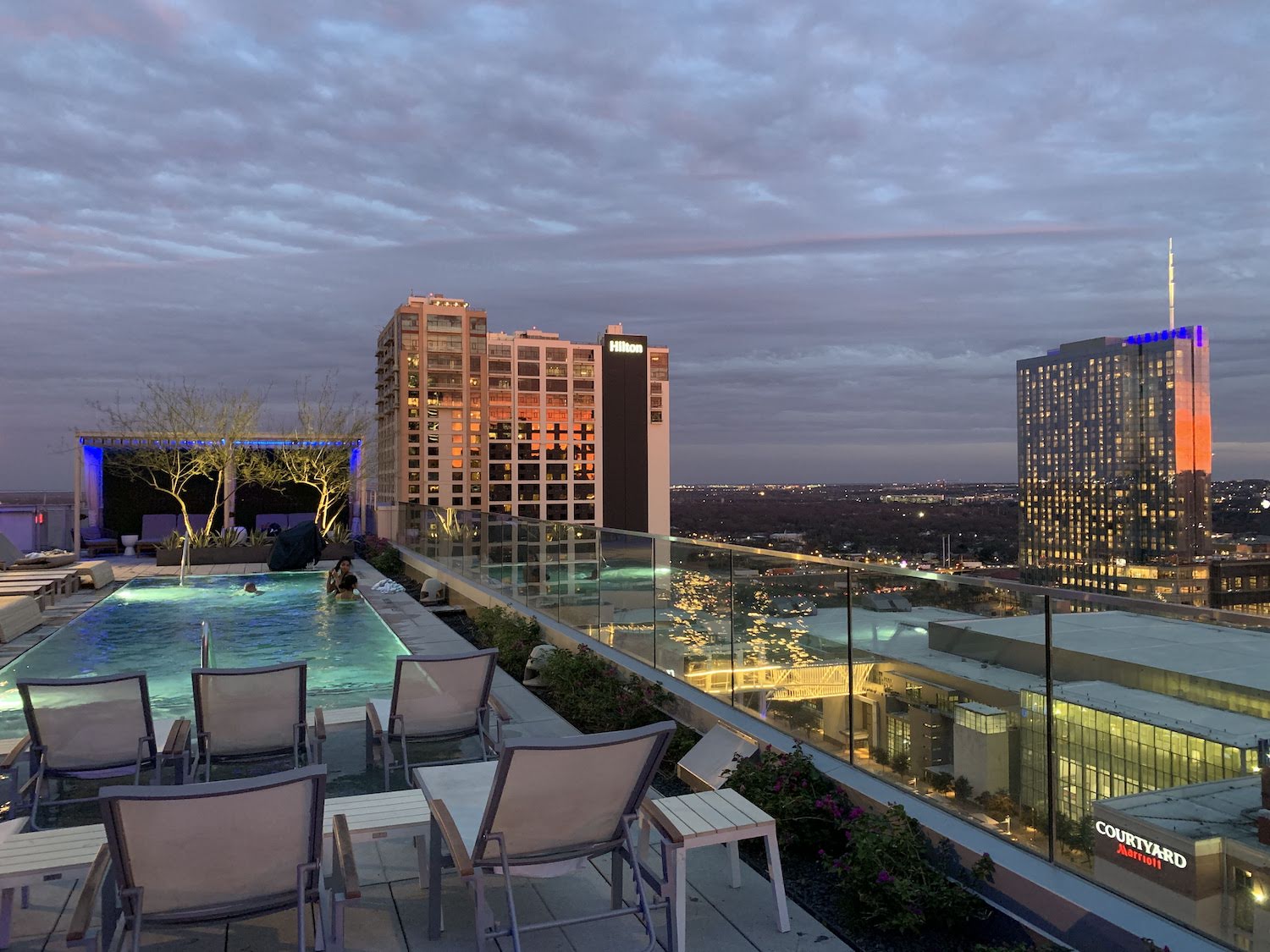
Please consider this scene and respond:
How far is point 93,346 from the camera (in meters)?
43.5

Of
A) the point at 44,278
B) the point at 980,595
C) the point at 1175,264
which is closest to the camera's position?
the point at 980,595

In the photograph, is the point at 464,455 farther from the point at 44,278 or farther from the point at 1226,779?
the point at 1226,779

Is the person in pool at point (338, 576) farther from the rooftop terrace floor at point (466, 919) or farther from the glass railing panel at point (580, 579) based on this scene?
the rooftop terrace floor at point (466, 919)

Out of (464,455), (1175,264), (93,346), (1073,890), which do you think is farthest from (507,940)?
(1175,264)

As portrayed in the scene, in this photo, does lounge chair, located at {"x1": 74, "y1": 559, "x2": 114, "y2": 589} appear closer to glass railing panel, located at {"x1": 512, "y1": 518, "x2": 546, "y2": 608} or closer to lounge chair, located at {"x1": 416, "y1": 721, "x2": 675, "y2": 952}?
glass railing panel, located at {"x1": 512, "y1": 518, "x2": 546, "y2": 608}

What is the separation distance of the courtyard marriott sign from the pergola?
22373 mm

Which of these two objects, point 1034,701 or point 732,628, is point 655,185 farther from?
point 1034,701

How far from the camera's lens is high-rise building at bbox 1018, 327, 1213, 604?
255 feet

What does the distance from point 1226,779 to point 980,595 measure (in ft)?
3.24

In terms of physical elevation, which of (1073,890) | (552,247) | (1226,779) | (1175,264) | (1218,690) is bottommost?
(1073,890)

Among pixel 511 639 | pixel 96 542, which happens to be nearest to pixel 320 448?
pixel 96 542

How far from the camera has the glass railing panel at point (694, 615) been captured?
5.16 meters

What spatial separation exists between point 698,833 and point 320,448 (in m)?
21.5

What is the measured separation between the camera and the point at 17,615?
986 centimetres
